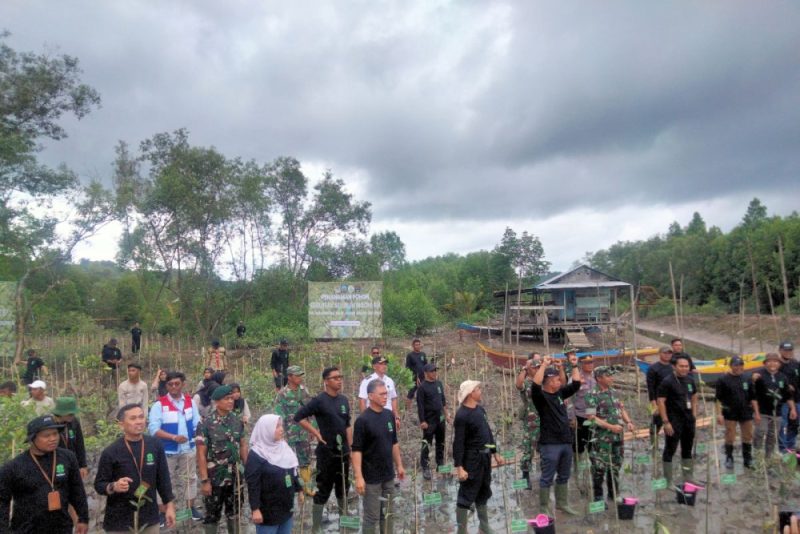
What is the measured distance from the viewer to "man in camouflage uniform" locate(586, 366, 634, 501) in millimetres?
5145

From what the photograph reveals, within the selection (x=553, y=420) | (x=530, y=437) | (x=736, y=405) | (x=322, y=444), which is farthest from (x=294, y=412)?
(x=736, y=405)

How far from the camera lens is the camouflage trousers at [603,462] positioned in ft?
17.0

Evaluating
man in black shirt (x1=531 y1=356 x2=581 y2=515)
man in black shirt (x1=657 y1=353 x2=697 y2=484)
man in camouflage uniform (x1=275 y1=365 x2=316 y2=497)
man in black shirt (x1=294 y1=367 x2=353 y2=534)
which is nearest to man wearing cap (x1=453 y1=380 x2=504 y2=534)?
man in black shirt (x1=531 y1=356 x2=581 y2=515)

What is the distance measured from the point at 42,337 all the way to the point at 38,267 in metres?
7.86

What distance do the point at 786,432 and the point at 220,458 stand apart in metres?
6.99

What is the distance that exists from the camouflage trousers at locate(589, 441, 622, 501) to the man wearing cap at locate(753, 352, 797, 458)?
97.8 inches

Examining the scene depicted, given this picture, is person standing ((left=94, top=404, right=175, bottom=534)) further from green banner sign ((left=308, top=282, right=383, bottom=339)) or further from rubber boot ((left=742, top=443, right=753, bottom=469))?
green banner sign ((left=308, top=282, right=383, bottom=339))

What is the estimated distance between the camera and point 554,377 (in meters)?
4.86

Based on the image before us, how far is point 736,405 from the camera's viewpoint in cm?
629

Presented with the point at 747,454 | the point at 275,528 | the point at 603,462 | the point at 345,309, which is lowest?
the point at 747,454

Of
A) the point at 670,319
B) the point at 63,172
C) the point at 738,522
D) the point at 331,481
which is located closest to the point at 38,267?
the point at 63,172

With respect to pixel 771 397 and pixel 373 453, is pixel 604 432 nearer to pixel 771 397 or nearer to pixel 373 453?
pixel 373 453

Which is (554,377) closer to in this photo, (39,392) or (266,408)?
(39,392)

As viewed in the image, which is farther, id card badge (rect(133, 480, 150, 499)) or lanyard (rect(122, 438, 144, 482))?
lanyard (rect(122, 438, 144, 482))
